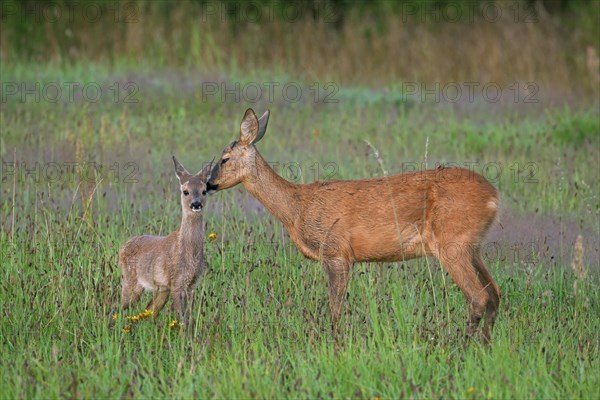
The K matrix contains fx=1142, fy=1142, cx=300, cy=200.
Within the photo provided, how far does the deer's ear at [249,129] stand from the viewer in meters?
7.62

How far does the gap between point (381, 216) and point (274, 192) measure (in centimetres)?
79

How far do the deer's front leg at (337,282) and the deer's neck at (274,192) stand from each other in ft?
1.56

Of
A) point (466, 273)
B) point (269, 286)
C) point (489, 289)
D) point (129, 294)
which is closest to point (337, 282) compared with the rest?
point (269, 286)

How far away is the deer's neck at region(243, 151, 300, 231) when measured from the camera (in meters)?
7.63

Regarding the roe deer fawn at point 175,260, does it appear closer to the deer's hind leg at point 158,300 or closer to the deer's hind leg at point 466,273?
the deer's hind leg at point 158,300

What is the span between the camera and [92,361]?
602cm

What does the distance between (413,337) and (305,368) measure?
0.85 meters

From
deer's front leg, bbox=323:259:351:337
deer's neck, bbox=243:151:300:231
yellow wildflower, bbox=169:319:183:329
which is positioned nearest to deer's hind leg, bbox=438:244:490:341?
deer's front leg, bbox=323:259:351:337

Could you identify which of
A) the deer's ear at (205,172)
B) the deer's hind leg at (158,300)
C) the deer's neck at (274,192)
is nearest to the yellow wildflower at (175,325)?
the deer's hind leg at (158,300)

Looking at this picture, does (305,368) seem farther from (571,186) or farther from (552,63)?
(552,63)

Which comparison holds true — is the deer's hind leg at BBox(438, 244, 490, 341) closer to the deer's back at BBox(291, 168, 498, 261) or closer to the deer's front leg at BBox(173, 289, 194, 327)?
the deer's back at BBox(291, 168, 498, 261)

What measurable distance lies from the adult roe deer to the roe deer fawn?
1.37 feet

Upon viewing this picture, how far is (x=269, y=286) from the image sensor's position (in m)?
7.32

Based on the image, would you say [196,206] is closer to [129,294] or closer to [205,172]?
[205,172]
